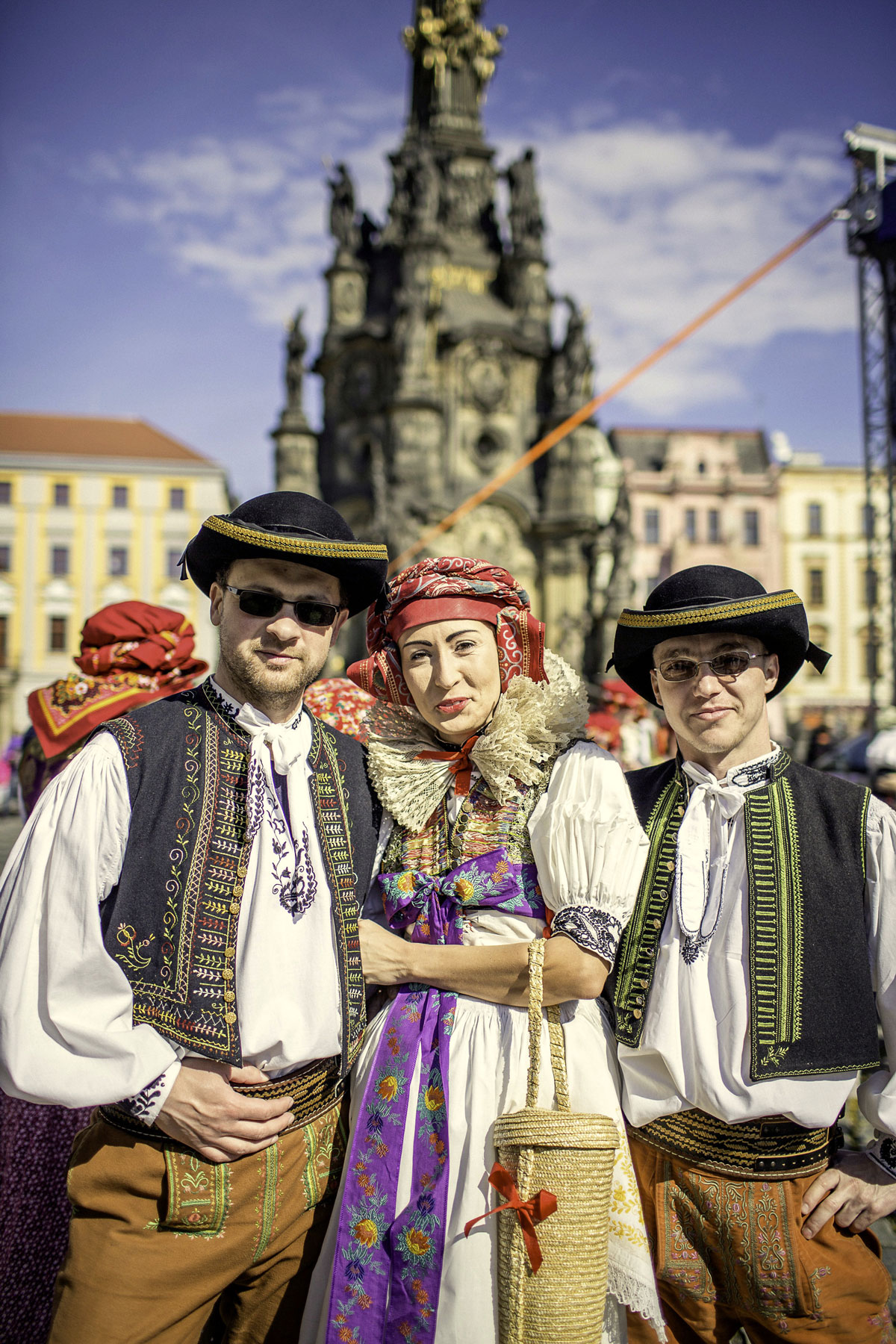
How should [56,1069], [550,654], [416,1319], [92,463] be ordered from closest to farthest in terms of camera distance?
[56,1069] < [416,1319] < [550,654] < [92,463]

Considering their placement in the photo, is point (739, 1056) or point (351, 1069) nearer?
point (739, 1056)

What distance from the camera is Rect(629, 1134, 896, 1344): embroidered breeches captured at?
2211mm

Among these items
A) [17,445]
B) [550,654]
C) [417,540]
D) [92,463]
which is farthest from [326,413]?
[550,654]

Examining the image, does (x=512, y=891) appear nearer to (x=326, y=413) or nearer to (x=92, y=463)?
(x=326, y=413)

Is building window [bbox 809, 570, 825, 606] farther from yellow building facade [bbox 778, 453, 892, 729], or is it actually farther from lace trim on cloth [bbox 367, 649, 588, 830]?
lace trim on cloth [bbox 367, 649, 588, 830]

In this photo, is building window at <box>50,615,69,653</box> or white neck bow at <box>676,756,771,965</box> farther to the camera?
building window at <box>50,615,69,653</box>

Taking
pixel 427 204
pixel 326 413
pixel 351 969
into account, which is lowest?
pixel 351 969

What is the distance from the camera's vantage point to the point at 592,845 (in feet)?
7.34

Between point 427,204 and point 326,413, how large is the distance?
7169mm

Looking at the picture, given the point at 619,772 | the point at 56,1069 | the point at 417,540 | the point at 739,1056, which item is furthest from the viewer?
the point at 417,540

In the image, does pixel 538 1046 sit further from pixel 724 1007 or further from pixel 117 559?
pixel 117 559

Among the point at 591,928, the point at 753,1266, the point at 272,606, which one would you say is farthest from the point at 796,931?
the point at 272,606

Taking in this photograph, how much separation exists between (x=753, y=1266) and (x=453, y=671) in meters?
1.64

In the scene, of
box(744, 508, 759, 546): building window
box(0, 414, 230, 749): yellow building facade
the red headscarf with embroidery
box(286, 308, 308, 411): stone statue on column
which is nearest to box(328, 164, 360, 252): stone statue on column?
box(286, 308, 308, 411): stone statue on column
